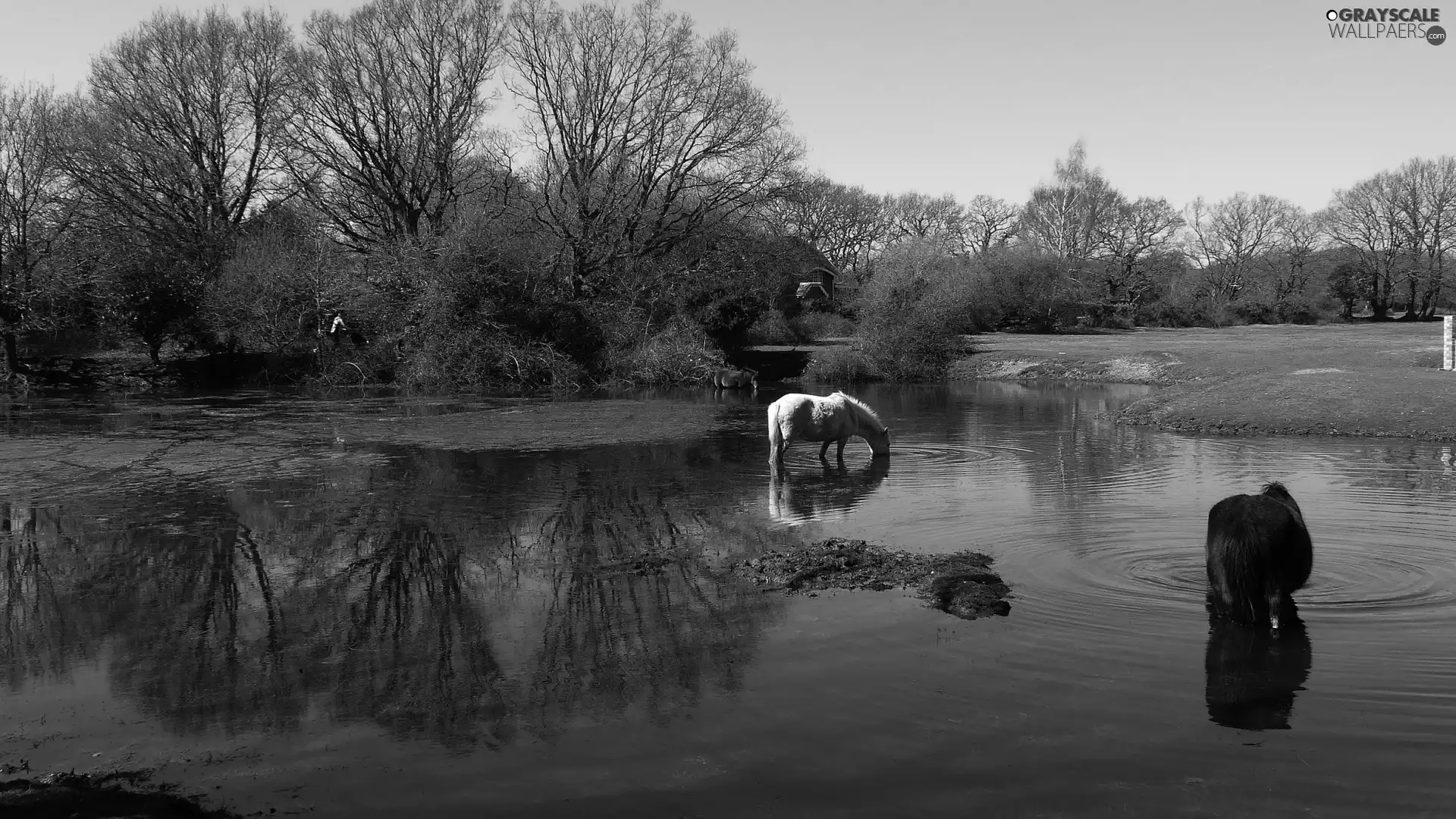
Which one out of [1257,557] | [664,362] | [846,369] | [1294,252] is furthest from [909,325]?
[1294,252]

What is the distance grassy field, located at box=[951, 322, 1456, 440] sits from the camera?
19609 mm

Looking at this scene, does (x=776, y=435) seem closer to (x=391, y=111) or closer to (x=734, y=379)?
(x=734, y=379)

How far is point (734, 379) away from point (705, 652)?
1087 inches

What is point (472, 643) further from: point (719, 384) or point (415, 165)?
point (415, 165)

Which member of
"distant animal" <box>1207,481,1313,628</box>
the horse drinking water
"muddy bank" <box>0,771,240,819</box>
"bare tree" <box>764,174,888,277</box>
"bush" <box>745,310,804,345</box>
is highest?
"bare tree" <box>764,174,888,277</box>

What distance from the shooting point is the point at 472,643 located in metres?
7.33

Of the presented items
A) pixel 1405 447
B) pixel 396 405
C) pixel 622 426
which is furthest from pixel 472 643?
pixel 396 405

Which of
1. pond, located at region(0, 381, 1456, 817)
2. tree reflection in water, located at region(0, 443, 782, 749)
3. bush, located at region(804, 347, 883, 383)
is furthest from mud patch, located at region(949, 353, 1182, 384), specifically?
tree reflection in water, located at region(0, 443, 782, 749)

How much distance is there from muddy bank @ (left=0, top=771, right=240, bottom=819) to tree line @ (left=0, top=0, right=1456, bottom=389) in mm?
30184

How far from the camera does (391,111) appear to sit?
3966 cm

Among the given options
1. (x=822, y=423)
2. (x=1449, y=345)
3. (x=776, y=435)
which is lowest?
(x=776, y=435)

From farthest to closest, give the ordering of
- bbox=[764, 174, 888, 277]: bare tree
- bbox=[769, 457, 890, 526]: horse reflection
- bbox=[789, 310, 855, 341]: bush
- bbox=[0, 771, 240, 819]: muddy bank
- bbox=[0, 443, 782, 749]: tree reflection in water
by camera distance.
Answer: bbox=[764, 174, 888, 277]: bare tree, bbox=[789, 310, 855, 341]: bush, bbox=[769, 457, 890, 526]: horse reflection, bbox=[0, 443, 782, 749]: tree reflection in water, bbox=[0, 771, 240, 819]: muddy bank

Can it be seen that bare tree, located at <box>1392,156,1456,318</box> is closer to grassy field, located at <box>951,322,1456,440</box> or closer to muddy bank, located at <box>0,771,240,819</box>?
grassy field, located at <box>951,322,1456,440</box>

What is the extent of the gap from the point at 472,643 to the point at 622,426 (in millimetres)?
15284
